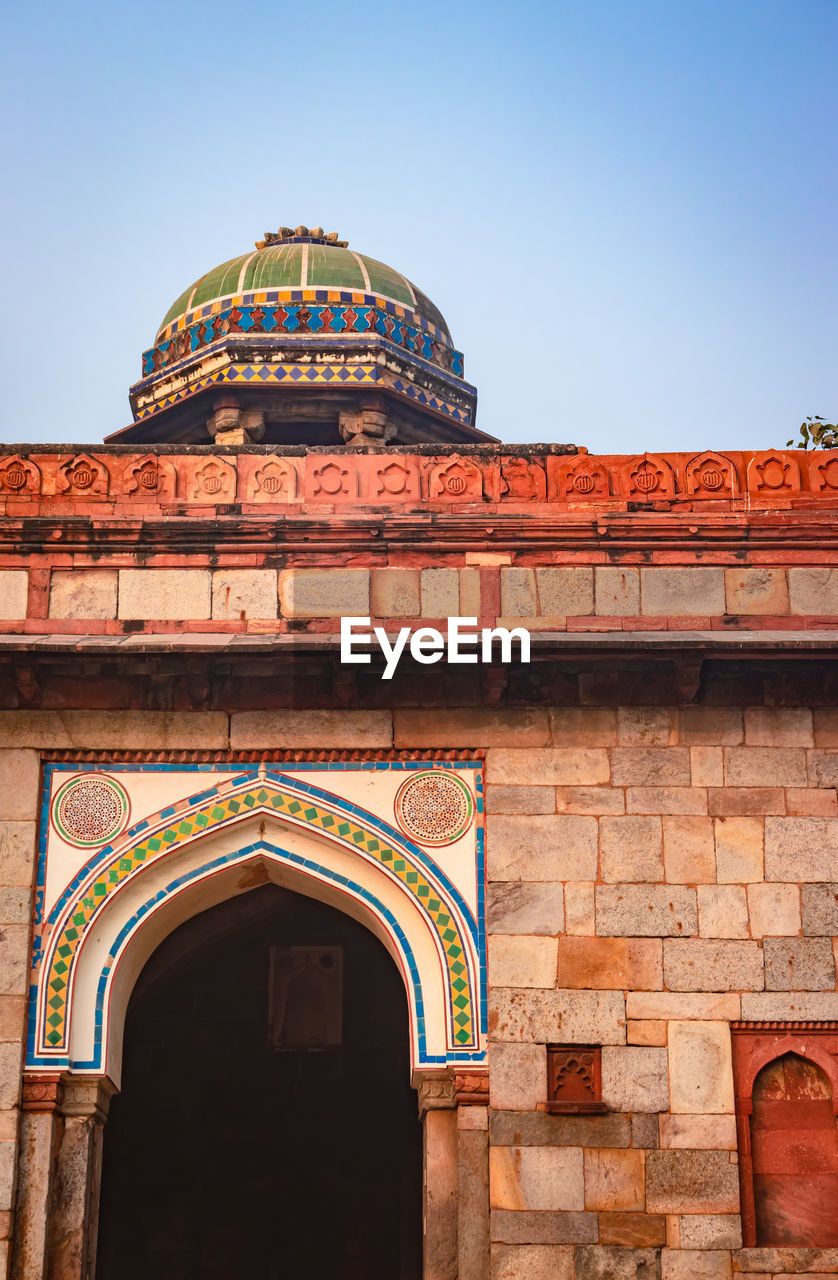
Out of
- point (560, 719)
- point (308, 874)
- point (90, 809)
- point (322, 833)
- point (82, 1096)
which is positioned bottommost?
point (82, 1096)

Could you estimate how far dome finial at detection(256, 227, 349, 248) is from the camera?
13.7 meters

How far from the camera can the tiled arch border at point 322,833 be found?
8.16 meters

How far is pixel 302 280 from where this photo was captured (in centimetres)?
1282

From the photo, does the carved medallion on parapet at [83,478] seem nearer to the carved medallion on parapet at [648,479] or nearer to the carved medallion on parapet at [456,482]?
the carved medallion on parapet at [456,482]

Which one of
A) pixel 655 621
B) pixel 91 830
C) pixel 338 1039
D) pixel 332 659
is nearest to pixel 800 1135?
pixel 655 621

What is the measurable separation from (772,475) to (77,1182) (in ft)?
15.8

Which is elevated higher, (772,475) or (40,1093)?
(772,475)

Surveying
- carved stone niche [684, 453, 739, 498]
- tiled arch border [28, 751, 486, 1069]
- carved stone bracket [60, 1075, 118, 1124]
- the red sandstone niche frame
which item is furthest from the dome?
the red sandstone niche frame

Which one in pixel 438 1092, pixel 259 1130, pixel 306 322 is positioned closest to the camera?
pixel 438 1092

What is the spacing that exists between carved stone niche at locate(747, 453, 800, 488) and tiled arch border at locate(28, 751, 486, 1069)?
208cm

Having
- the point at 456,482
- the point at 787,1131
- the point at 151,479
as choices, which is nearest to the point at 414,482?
the point at 456,482

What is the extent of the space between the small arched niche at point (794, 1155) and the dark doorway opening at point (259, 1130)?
411cm

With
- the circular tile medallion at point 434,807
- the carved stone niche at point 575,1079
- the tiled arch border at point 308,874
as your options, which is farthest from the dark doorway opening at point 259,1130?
the carved stone niche at point 575,1079

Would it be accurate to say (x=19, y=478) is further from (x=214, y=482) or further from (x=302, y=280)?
(x=302, y=280)
